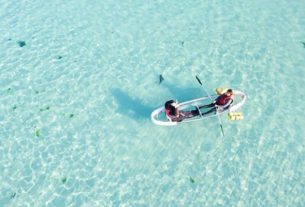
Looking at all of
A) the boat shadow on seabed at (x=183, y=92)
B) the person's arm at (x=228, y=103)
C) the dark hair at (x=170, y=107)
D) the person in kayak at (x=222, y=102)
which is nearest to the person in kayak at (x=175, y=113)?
the dark hair at (x=170, y=107)

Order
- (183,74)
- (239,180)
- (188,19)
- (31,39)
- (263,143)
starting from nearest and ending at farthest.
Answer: (239,180), (263,143), (183,74), (31,39), (188,19)

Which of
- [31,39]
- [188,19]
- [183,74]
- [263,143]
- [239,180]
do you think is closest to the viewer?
[239,180]

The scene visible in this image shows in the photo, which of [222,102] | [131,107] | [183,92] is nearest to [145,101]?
[131,107]

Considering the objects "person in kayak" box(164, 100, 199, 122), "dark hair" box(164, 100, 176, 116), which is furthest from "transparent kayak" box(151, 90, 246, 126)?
"dark hair" box(164, 100, 176, 116)

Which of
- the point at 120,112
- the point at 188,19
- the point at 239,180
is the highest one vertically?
the point at 188,19

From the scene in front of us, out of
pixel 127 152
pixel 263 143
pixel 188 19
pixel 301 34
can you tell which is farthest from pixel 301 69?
pixel 127 152

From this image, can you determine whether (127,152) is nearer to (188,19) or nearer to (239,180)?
(239,180)
